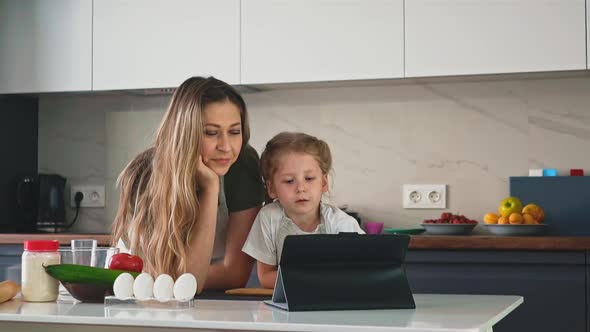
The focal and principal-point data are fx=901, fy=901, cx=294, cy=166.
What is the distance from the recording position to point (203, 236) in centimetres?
237

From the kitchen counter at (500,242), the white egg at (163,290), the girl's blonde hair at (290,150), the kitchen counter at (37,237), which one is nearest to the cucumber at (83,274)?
the white egg at (163,290)

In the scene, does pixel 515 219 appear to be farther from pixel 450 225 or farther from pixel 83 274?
pixel 83 274

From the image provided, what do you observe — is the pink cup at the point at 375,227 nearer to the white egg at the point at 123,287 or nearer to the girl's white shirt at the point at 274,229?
the girl's white shirt at the point at 274,229

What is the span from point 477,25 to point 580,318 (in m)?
1.19

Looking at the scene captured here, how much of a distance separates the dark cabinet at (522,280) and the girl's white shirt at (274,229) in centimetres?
95

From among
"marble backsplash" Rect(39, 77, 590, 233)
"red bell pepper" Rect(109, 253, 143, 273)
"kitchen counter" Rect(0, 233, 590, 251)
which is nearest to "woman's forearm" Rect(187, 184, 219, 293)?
"red bell pepper" Rect(109, 253, 143, 273)

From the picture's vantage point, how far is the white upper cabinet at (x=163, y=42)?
3832 mm

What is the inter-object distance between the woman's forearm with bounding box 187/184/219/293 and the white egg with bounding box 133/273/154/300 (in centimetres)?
55

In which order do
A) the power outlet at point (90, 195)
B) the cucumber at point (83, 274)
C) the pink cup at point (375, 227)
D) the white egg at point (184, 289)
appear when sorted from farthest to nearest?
1. the power outlet at point (90, 195)
2. the pink cup at point (375, 227)
3. the cucumber at point (83, 274)
4. the white egg at point (184, 289)

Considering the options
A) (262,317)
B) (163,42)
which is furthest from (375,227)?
(262,317)

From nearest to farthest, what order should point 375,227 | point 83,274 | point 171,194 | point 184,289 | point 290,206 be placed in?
point 184,289 < point 83,274 < point 171,194 < point 290,206 < point 375,227

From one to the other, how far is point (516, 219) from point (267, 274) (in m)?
1.40

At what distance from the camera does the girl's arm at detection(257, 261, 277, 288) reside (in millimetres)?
2387

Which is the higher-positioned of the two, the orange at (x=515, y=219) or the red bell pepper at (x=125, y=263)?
the orange at (x=515, y=219)
